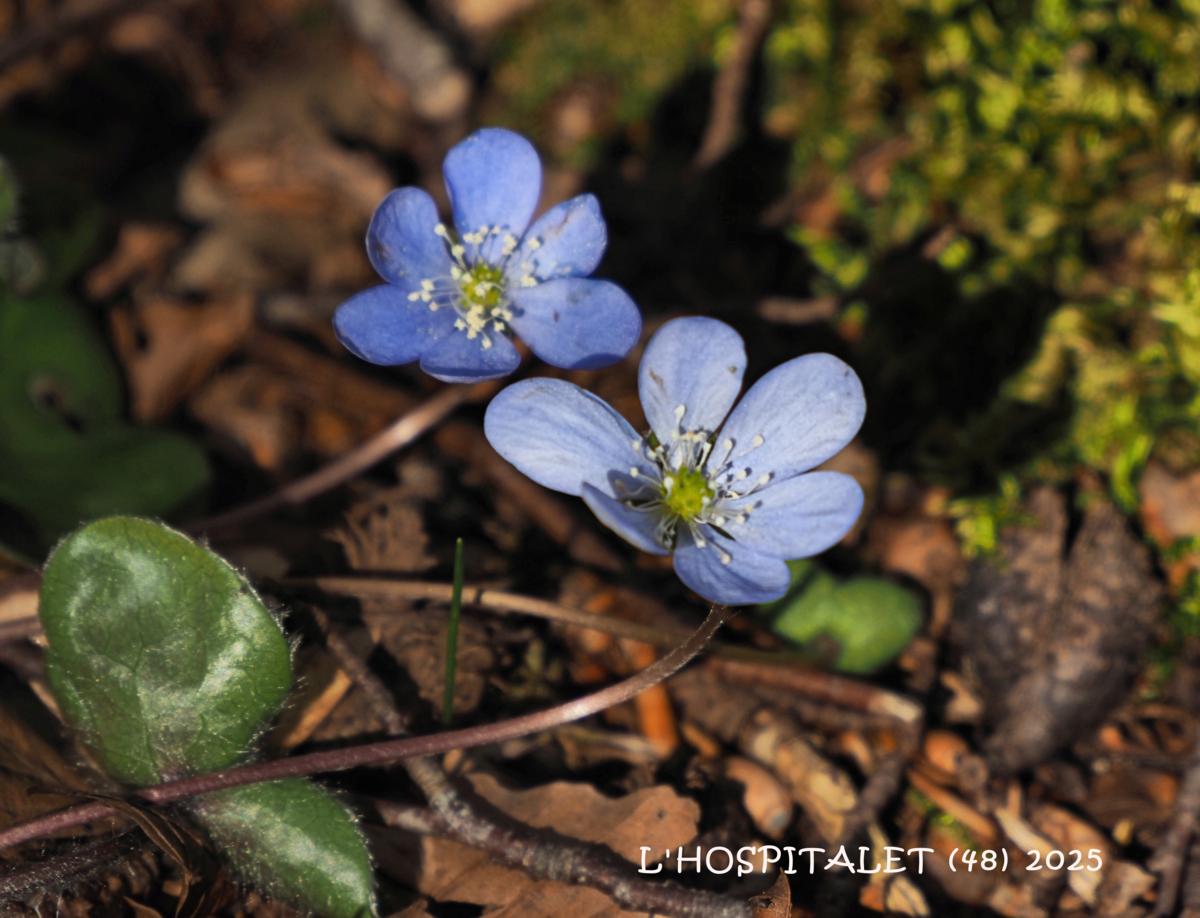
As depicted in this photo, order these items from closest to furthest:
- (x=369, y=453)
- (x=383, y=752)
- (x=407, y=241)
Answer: (x=383, y=752) → (x=407, y=241) → (x=369, y=453)

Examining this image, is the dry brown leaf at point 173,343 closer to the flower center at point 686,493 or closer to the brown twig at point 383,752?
the brown twig at point 383,752

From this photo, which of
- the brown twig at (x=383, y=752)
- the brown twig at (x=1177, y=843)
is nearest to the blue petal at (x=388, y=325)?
the brown twig at (x=383, y=752)

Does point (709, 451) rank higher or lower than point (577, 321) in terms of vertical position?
lower

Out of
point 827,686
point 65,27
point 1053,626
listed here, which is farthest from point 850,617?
point 65,27

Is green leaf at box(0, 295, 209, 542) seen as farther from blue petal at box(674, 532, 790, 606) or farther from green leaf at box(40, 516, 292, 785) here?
blue petal at box(674, 532, 790, 606)

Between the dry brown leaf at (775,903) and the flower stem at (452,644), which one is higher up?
the flower stem at (452,644)

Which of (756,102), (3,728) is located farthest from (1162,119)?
(3,728)

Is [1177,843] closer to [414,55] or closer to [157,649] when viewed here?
[157,649]

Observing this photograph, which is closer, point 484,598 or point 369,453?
point 484,598
